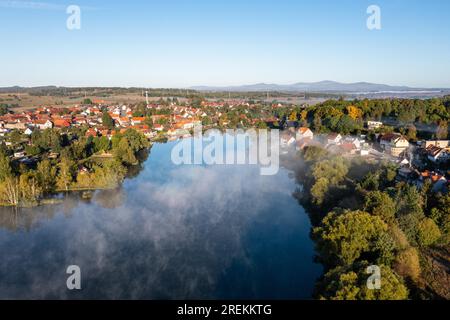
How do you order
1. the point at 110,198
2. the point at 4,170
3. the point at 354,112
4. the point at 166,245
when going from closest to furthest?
the point at 166,245
the point at 4,170
the point at 110,198
the point at 354,112

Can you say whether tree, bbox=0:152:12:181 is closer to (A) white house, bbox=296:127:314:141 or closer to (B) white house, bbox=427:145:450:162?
(A) white house, bbox=296:127:314:141

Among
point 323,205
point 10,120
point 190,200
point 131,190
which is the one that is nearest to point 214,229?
point 190,200

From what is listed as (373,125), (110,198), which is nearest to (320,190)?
(110,198)

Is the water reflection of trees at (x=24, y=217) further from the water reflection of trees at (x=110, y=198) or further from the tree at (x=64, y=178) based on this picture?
the tree at (x=64, y=178)

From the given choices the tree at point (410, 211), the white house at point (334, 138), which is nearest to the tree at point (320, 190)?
the tree at point (410, 211)

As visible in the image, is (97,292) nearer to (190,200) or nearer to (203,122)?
(190,200)

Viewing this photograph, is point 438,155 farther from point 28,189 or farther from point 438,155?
point 28,189

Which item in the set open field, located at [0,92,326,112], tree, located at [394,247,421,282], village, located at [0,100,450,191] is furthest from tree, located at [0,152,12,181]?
open field, located at [0,92,326,112]
